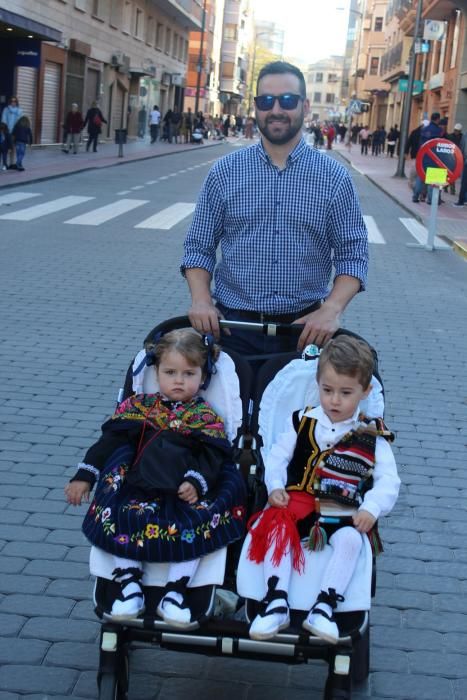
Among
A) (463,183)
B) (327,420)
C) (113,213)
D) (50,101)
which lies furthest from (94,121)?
(327,420)

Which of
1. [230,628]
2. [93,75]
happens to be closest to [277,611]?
[230,628]

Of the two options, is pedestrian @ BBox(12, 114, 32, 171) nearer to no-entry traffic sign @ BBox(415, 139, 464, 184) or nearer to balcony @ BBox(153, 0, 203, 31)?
no-entry traffic sign @ BBox(415, 139, 464, 184)

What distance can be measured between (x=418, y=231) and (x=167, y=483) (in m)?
16.2

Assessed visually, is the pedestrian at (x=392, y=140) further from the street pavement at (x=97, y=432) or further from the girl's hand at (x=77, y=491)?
the girl's hand at (x=77, y=491)

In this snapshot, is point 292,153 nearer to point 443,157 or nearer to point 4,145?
point 443,157

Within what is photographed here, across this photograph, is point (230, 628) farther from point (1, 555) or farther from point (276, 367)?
point (1, 555)

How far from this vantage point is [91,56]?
141 feet

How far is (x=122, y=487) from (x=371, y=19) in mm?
110395

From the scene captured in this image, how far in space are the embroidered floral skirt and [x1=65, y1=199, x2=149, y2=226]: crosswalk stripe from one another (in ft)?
44.5

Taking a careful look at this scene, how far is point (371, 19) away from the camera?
4210 inches

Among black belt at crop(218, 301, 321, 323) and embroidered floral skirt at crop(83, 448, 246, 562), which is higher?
black belt at crop(218, 301, 321, 323)

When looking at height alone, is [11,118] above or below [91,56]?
below

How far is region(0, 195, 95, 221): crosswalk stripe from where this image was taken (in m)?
16.7

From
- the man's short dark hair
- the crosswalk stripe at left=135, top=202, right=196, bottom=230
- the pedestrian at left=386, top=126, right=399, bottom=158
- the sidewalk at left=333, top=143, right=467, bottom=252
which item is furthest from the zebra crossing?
the pedestrian at left=386, top=126, right=399, bottom=158
